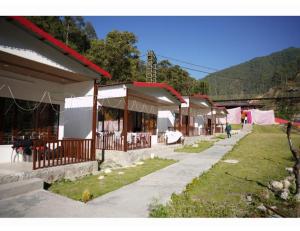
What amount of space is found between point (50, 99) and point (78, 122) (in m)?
2.08

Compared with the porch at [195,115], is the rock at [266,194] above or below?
below

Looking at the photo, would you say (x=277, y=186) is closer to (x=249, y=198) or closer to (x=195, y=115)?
(x=249, y=198)

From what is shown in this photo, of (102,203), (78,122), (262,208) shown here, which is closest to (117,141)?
(78,122)

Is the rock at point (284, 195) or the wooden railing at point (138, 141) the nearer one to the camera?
the rock at point (284, 195)

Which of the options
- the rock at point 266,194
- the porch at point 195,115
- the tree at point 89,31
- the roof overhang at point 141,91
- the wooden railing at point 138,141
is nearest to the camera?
the rock at point 266,194

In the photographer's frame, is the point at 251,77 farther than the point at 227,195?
Yes

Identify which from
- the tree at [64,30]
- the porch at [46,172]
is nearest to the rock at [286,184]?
the porch at [46,172]

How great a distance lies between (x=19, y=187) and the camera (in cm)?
539

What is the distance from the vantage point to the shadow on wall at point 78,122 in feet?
36.4

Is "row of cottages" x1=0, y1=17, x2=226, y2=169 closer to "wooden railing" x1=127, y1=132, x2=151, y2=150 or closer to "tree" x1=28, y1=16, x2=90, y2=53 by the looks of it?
"wooden railing" x1=127, y1=132, x2=151, y2=150

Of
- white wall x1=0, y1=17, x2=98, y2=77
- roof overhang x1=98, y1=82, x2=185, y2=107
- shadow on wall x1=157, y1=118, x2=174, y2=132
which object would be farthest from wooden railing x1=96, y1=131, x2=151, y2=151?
shadow on wall x1=157, y1=118, x2=174, y2=132

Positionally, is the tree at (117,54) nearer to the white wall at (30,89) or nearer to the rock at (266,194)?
the white wall at (30,89)
